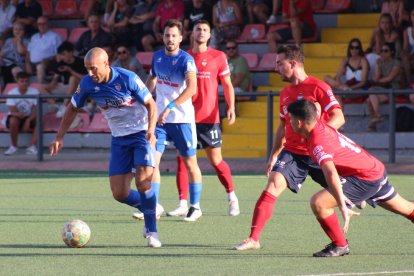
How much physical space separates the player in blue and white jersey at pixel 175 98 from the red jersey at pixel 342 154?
283 cm

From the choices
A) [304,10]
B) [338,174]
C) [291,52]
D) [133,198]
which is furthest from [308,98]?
[304,10]

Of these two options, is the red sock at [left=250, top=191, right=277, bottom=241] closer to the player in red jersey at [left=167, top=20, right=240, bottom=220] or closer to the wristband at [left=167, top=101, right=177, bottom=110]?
the wristband at [left=167, top=101, right=177, bottom=110]

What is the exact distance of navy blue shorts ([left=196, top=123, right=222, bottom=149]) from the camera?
39.5 ft

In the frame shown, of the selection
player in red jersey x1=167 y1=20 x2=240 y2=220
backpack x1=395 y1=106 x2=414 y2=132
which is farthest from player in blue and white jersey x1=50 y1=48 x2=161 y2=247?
backpack x1=395 y1=106 x2=414 y2=132

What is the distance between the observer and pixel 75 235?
9.41 m

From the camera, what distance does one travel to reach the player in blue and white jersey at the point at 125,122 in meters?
9.49

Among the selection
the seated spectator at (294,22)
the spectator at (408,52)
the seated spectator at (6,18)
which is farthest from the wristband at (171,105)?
the seated spectator at (6,18)

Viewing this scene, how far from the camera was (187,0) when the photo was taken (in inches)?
882

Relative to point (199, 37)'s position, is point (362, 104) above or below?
below

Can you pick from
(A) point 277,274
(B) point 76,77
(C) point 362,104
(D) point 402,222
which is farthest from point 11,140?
(A) point 277,274

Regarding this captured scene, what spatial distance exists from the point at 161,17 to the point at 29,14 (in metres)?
3.17

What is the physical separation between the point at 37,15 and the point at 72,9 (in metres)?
1.22

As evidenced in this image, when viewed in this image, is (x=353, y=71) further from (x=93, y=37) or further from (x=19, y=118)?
(x=19, y=118)

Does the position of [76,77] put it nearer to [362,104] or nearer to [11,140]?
[11,140]
